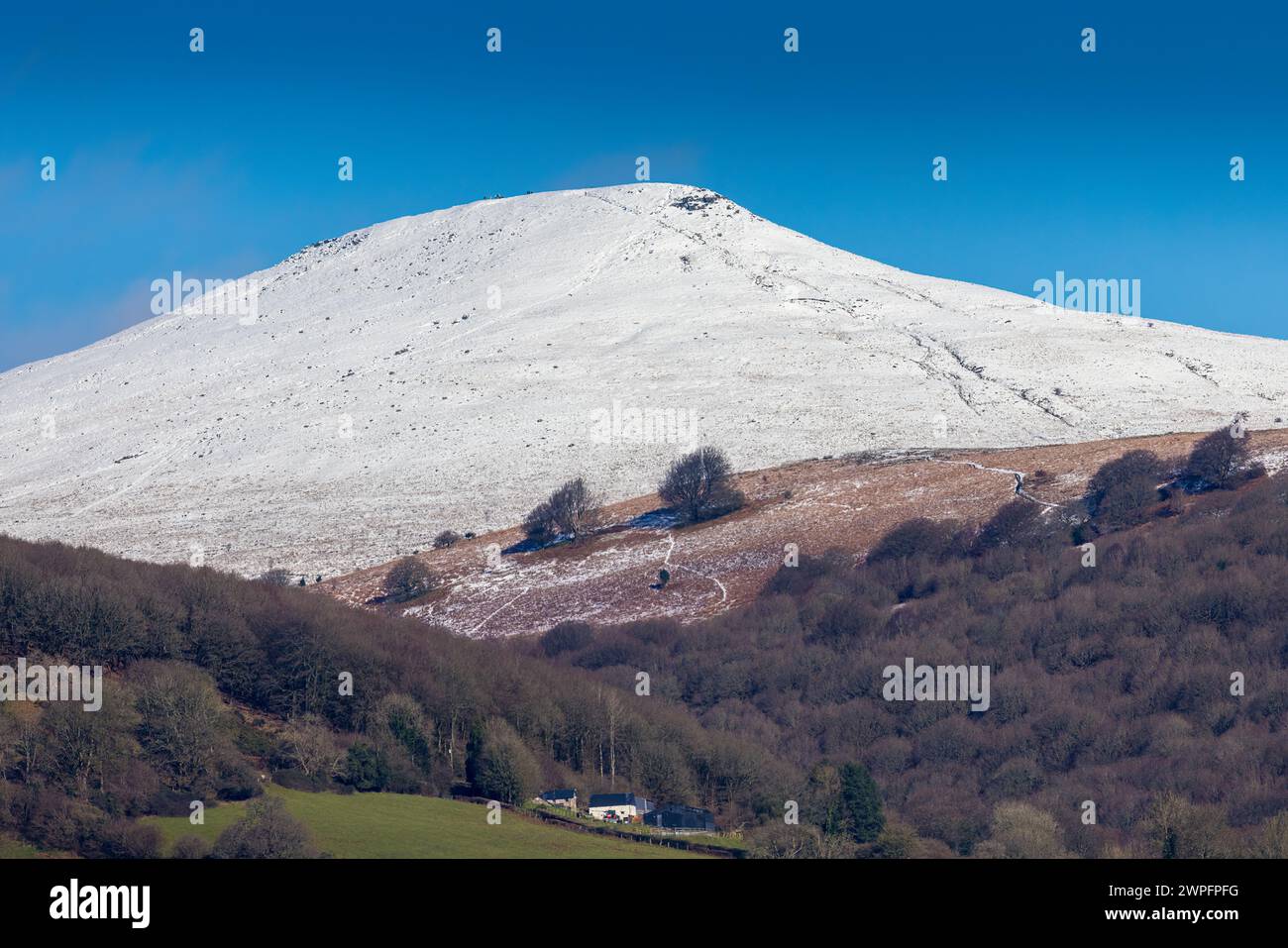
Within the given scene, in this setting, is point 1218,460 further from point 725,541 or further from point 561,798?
point 561,798

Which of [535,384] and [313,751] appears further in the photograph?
[535,384]

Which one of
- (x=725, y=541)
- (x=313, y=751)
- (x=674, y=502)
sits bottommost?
(x=313, y=751)

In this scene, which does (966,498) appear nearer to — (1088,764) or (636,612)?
(636,612)

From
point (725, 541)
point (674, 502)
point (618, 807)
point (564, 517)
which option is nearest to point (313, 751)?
point (618, 807)

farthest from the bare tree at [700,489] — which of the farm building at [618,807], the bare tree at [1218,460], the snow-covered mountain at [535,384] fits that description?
the farm building at [618,807]

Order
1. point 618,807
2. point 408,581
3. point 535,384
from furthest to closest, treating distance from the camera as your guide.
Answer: point 535,384 → point 408,581 → point 618,807

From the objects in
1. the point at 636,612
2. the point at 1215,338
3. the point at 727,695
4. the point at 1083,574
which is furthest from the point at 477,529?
the point at 1215,338

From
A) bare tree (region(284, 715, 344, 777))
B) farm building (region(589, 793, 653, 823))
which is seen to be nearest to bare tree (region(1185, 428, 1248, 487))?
farm building (region(589, 793, 653, 823))

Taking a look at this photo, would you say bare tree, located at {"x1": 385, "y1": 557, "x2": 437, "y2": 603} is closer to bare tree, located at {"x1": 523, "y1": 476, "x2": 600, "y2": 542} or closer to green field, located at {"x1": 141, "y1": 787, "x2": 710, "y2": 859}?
bare tree, located at {"x1": 523, "y1": 476, "x2": 600, "y2": 542}
